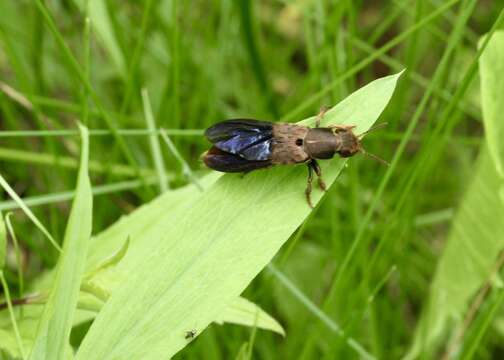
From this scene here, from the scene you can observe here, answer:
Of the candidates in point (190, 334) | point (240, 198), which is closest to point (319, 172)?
point (240, 198)

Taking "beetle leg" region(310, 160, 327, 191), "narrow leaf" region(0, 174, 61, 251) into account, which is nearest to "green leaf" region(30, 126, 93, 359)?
"narrow leaf" region(0, 174, 61, 251)

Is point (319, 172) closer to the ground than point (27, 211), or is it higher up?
closer to the ground

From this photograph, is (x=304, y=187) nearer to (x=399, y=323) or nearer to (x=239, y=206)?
(x=239, y=206)

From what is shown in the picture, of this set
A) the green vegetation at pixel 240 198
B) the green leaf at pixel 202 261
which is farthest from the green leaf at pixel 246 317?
the green leaf at pixel 202 261

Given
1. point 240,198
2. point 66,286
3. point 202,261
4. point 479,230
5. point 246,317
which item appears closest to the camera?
point 66,286

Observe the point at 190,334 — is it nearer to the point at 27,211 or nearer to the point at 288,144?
the point at 27,211

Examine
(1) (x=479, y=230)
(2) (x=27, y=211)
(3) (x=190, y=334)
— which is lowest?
(3) (x=190, y=334)

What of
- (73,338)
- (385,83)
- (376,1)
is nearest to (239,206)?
(385,83)
